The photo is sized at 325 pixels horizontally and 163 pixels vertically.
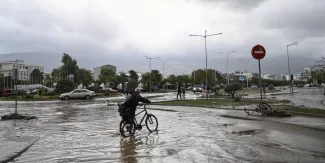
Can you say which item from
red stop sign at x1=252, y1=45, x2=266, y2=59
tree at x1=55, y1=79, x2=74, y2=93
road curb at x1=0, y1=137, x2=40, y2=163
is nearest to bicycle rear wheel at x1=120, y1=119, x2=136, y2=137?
road curb at x1=0, y1=137, x2=40, y2=163

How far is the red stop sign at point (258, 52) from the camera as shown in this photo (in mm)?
15148

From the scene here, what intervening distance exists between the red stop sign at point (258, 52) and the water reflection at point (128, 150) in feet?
25.9

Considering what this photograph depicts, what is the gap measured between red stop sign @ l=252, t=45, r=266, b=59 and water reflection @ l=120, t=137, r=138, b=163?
311 inches

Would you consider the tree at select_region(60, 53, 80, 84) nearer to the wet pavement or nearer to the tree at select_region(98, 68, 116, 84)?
the tree at select_region(98, 68, 116, 84)

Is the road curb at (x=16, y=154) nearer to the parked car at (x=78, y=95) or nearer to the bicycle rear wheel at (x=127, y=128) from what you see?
the bicycle rear wheel at (x=127, y=128)

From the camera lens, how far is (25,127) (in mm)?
14000

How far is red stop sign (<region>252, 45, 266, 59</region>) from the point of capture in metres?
15.1

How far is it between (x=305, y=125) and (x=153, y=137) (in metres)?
6.06

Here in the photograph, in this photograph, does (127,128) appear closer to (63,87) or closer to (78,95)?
(78,95)

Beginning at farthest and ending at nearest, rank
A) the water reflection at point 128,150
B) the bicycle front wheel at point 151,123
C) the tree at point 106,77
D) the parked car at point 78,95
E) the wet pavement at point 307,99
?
the tree at point 106,77 → the parked car at point 78,95 → the wet pavement at point 307,99 → the bicycle front wheel at point 151,123 → the water reflection at point 128,150

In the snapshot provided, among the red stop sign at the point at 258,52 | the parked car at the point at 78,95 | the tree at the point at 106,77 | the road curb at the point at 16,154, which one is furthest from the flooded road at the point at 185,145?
the tree at the point at 106,77

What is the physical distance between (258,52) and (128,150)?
9.33m

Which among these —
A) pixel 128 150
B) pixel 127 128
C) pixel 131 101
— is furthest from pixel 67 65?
pixel 128 150

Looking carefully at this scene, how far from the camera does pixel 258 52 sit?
1520 centimetres
